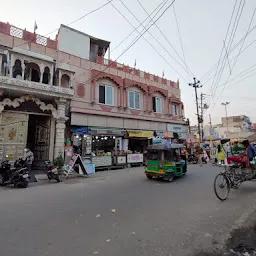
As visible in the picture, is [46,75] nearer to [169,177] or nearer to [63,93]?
[63,93]

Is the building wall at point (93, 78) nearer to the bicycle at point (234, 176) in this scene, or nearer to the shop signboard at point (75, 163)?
the shop signboard at point (75, 163)

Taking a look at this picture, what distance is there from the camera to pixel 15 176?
8648 mm

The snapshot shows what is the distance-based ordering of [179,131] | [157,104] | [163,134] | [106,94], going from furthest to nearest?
[179,131], [157,104], [163,134], [106,94]

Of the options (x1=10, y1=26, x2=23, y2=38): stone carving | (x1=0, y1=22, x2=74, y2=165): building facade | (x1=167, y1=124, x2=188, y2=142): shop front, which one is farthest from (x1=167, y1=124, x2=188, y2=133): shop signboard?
(x1=10, y1=26, x2=23, y2=38): stone carving

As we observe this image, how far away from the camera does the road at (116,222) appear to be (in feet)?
10.9

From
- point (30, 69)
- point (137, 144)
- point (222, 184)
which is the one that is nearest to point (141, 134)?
point (137, 144)

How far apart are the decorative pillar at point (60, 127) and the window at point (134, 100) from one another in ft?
24.2

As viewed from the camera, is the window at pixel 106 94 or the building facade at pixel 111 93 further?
the window at pixel 106 94

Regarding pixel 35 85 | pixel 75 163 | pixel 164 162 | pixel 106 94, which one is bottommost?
pixel 75 163

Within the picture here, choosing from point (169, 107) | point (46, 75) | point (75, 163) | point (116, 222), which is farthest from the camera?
point (169, 107)

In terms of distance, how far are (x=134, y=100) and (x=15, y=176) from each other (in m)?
13.1

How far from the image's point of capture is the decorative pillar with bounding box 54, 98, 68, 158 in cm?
1301

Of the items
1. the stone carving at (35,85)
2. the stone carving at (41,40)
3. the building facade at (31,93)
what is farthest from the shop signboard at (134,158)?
the stone carving at (41,40)

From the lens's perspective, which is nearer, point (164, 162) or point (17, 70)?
point (164, 162)
